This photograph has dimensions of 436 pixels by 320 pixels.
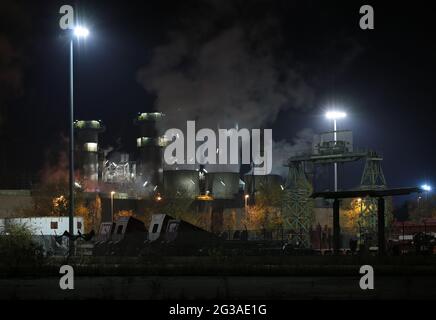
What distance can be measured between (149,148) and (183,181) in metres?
10.6

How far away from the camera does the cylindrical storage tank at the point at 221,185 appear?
130875 mm

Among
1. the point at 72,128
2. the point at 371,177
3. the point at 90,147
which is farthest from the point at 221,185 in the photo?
the point at 72,128

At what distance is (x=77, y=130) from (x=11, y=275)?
109676 millimetres

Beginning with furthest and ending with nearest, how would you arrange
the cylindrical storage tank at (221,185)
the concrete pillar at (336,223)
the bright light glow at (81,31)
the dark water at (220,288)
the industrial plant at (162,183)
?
the cylindrical storage tank at (221,185) → the industrial plant at (162,183) → the concrete pillar at (336,223) → the bright light glow at (81,31) → the dark water at (220,288)

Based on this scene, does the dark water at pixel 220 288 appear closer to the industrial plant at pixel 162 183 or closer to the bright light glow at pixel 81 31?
the bright light glow at pixel 81 31

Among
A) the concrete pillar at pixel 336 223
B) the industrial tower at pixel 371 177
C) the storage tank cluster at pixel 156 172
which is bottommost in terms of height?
the concrete pillar at pixel 336 223

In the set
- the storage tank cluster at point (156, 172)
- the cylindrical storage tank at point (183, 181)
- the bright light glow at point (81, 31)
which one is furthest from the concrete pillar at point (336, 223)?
the cylindrical storage tank at point (183, 181)

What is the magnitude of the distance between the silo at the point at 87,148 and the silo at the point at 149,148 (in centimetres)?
788

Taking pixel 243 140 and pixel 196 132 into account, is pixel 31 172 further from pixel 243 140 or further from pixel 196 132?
pixel 243 140

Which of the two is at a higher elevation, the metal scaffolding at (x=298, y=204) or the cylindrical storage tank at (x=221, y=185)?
the cylindrical storage tank at (x=221, y=185)

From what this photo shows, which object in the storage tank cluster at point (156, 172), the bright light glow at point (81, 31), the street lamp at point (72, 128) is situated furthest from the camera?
the storage tank cluster at point (156, 172)

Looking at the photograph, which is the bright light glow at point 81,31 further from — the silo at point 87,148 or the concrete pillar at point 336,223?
the silo at point 87,148

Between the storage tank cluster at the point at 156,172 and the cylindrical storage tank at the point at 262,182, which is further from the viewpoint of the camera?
the storage tank cluster at the point at 156,172

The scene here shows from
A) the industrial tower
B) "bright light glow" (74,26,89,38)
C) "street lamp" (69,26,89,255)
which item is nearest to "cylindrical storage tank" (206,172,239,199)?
the industrial tower
